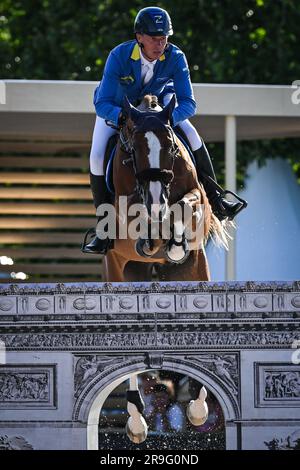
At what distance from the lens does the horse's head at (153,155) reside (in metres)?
7.49

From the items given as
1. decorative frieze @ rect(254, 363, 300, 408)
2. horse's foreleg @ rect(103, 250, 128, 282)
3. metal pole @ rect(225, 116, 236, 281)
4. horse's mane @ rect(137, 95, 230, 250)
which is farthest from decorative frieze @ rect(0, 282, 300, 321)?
metal pole @ rect(225, 116, 236, 281)

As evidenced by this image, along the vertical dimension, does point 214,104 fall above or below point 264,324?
above

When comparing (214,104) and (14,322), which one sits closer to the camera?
(14,322)

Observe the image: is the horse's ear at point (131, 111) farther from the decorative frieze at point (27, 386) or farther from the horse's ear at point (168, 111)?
the decorative frieze at point (27, 386)

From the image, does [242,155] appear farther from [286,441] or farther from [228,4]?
[286,441]

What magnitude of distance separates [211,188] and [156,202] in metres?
1.35

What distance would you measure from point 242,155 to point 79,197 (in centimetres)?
253

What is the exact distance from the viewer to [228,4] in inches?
760

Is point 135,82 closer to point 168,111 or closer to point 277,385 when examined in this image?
point 168,111

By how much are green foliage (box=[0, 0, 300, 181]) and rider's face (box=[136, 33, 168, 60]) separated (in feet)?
33.6

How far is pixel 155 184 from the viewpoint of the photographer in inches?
295

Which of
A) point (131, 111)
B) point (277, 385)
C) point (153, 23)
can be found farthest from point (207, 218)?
point (277, 385)

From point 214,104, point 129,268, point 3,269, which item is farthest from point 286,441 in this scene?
point 3,269

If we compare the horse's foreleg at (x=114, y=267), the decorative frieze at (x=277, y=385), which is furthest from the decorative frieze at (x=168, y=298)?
the horse's foreleg at (x=114, y=267)
